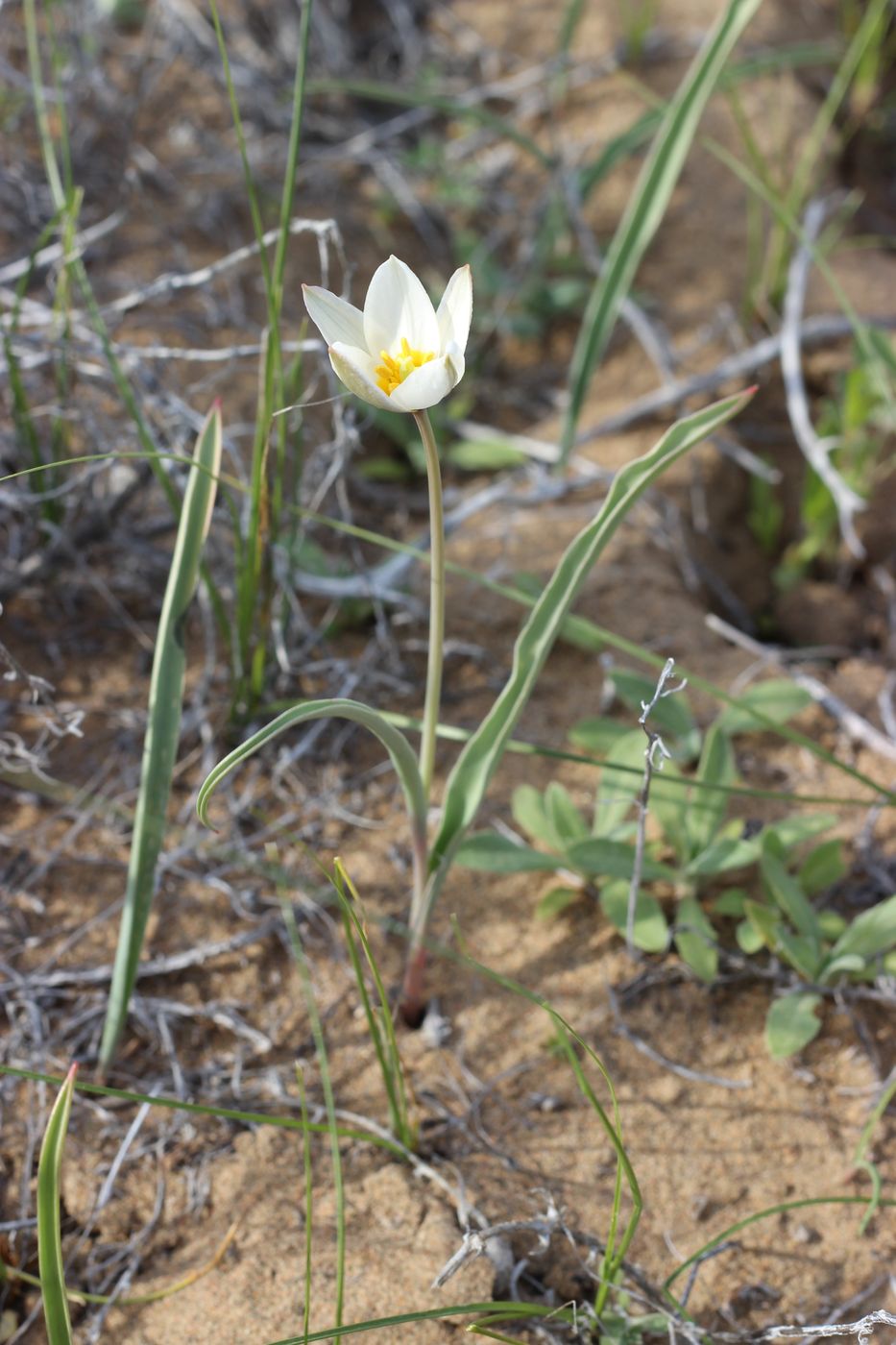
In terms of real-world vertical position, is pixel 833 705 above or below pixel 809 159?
below

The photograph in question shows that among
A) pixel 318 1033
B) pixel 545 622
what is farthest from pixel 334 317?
pixel 318 1033

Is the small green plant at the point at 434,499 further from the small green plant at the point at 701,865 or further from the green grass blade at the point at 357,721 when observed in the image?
the small green plant at the point at 701,865

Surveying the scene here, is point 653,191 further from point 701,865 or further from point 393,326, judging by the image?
point 701,865

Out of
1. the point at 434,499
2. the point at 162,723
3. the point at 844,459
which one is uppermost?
the point at 434,499

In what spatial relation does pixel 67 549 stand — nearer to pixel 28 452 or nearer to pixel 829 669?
pixel 28 452

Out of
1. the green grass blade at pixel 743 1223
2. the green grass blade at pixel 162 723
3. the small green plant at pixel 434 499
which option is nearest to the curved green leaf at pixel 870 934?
the green grass blade at pixel 743 1223

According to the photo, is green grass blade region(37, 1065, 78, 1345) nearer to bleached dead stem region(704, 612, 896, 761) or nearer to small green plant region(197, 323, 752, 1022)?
small green plant region(197, 323, 752, 1022)

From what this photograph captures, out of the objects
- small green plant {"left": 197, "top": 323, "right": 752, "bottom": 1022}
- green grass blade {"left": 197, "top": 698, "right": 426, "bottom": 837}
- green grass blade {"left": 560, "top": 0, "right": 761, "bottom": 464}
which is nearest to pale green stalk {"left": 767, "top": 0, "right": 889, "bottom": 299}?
green grass blade {"left": 560, "top": 0, "right": 761, "bottom": 464}
